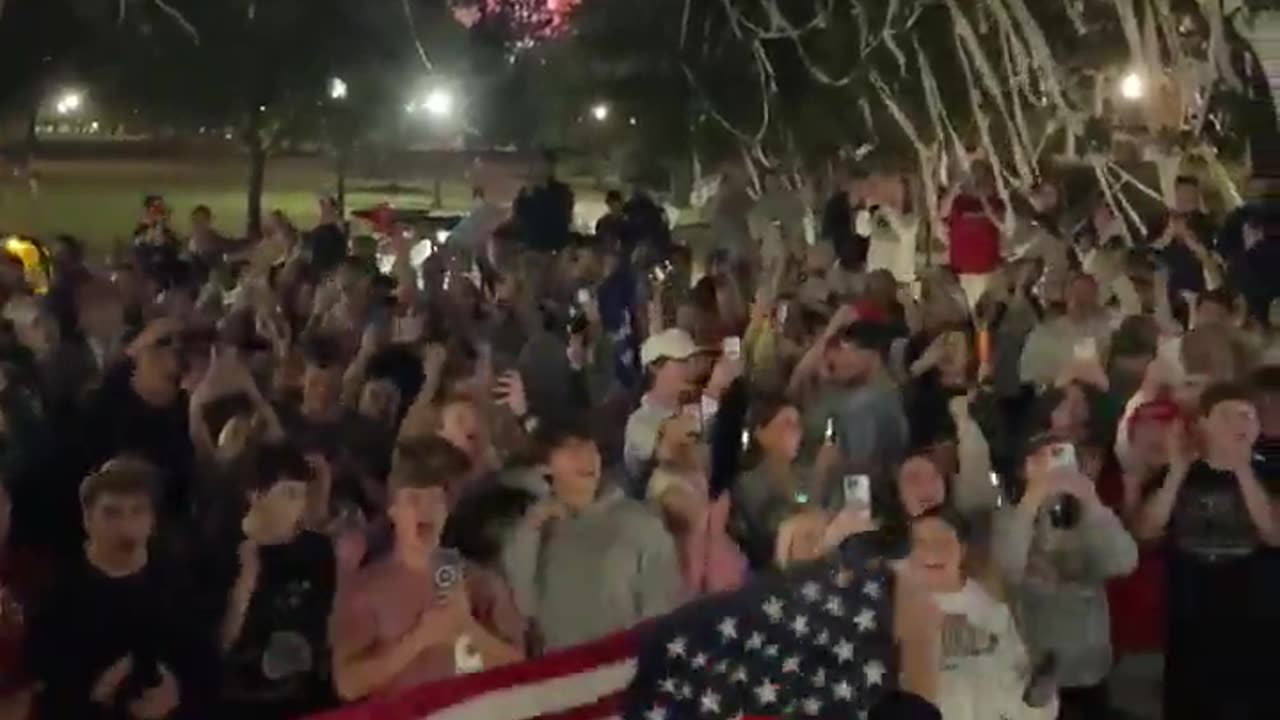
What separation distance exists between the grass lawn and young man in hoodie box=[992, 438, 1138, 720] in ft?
75.1

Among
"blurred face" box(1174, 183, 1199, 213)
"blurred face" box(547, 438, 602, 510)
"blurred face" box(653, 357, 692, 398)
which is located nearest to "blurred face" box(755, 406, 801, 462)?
"blurred face" box(653, 357, 692, 398)

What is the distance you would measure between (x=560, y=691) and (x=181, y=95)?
1836 cm

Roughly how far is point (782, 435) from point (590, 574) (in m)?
1.49

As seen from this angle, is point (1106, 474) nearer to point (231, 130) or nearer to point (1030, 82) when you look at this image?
point (1030, 82)

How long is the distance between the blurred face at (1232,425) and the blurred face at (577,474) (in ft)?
6.51

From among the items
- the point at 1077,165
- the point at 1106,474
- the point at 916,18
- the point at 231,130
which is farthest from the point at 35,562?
the point at 231,130

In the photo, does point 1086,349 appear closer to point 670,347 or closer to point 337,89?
point 670,347

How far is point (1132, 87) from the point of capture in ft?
55.2

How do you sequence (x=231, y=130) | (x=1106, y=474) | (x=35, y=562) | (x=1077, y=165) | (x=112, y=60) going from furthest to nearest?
(x=231, y=130), (x=112, y=60), (x=1077, y=165), (x=1106, y=474), (x=35, y=562)

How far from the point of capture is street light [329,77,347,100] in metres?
23.8

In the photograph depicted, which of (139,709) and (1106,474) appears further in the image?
(1106,474)

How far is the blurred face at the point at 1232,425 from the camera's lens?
20.7ft

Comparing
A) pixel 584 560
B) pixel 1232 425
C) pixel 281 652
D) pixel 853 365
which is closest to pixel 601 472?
pixel 584 560

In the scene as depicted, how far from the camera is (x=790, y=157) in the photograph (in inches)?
778
